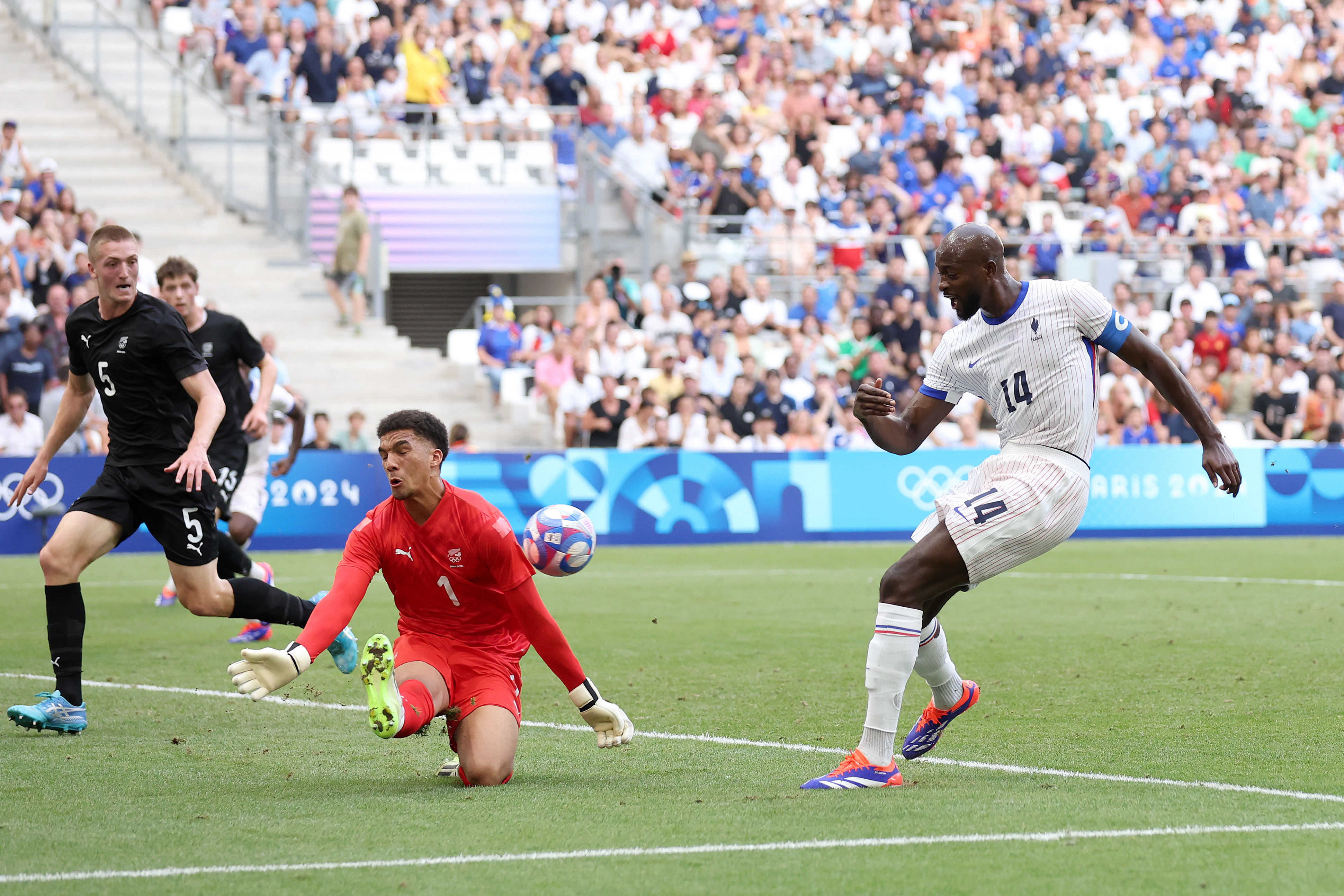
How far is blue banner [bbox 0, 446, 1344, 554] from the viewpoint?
19.0 m

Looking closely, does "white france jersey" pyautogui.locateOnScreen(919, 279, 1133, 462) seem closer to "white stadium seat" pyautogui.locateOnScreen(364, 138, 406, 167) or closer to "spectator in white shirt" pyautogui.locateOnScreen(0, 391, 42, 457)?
"spectator in white shirt" pyautogui.locateOnScreen(0, 391, 42, 457)

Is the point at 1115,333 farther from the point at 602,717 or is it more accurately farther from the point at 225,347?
the point at 225,347

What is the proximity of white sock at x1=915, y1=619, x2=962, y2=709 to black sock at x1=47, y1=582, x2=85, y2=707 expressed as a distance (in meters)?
3.66

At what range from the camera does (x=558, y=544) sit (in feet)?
21.9

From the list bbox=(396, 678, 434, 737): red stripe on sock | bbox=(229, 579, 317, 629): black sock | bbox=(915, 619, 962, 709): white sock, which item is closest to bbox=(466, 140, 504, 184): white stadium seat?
bbox=(229, 579, 317, 629): black sock

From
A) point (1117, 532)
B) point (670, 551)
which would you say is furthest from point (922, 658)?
point (1117, 532)

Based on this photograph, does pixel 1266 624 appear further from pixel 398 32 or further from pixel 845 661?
pixel 398 32

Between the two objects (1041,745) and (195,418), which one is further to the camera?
(195,418)

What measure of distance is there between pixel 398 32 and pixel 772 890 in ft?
75.9

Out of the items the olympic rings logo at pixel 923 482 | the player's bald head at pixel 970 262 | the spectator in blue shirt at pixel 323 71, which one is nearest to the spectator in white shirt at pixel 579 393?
the olympic rings logo at pixel 923 482

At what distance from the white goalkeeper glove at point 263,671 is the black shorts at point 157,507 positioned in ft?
7.30

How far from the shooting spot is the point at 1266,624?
11.9 meters

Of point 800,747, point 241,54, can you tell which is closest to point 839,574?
point 800,747

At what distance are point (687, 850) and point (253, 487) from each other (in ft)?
25.8
